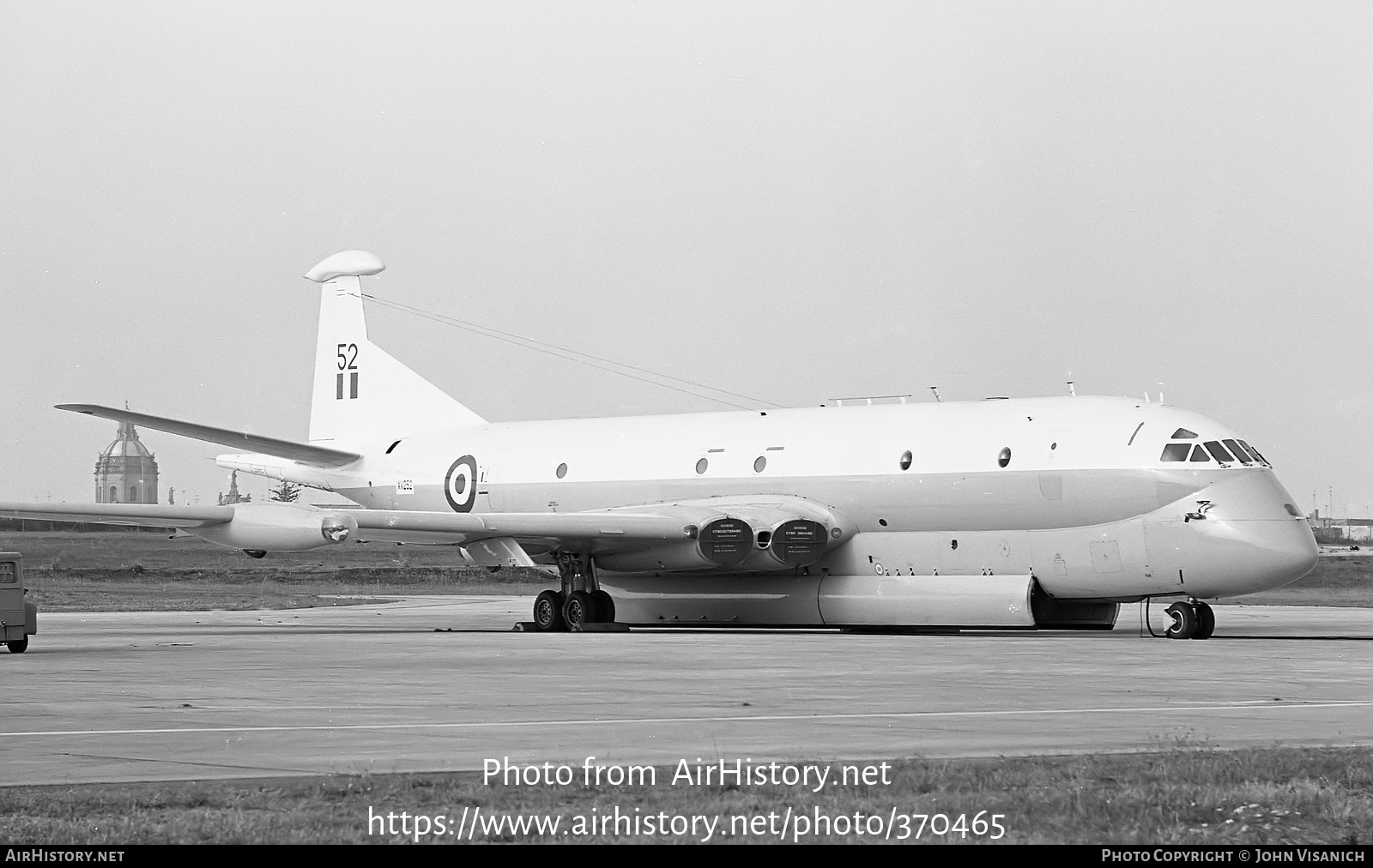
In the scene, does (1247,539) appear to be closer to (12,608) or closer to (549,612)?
(549,612)

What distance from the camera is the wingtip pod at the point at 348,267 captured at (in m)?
39.4

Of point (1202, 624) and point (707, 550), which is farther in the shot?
point (707, 550)

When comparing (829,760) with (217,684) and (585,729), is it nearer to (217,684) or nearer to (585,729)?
(585,729)

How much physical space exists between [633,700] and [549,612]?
16.8 metres

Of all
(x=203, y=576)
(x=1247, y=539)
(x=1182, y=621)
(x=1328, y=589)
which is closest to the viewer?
(x=1247, y=539)

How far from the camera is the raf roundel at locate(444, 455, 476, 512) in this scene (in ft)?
113

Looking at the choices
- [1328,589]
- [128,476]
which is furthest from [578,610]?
[128,476]

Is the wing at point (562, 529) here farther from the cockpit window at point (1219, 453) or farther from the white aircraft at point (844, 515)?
the cockpit window at point (1219, 453)

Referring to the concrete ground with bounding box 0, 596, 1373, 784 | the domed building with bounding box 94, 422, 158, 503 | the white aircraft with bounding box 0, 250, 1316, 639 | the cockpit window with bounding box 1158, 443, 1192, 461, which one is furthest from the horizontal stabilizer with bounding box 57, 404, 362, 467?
the domed building with bounding box 94, 422, 158, 503

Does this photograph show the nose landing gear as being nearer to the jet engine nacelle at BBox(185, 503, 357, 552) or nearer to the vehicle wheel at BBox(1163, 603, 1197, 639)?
the vehicle wheel at BBox(1163, 603, 1197, 639)

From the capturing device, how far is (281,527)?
2577 cm

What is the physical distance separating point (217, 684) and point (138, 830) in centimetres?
842

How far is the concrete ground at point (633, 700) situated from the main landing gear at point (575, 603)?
5.24 m
